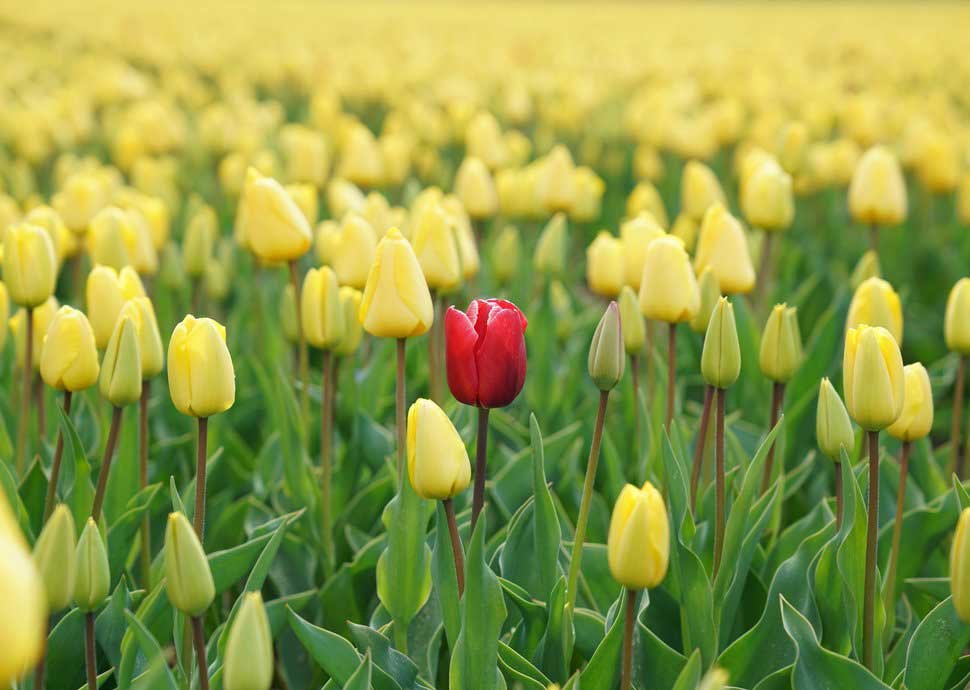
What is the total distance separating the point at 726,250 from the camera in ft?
7.40

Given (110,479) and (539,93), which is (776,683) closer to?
(110,479)

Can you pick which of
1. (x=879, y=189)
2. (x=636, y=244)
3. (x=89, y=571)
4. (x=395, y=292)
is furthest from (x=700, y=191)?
(x=89, y=571)

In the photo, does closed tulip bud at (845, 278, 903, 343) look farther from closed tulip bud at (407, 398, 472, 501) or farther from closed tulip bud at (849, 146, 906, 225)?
closed tulip bud at (849, 146, 906, 225)

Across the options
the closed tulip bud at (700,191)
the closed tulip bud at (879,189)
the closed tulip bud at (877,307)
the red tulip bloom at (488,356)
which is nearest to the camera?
the red tulip bloom at (488,356)

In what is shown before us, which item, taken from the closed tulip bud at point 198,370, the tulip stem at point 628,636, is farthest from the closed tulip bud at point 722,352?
the closed tulip bud at point 198,370

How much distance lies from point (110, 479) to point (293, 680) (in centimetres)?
53

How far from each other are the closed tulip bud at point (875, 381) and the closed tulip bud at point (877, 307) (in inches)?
16.2

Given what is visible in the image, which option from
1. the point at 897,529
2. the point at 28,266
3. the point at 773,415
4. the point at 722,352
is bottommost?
the point at 897,529

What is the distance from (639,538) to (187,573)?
0.54 metres

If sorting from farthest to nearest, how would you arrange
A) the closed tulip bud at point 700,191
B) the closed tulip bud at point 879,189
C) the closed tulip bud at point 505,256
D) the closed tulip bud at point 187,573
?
the closed tulip bud at point 700,191 → the closed tulip bud at point 505,256 → the closed tulip bud at point 879,189 → the closed tulip bud at point 187,573

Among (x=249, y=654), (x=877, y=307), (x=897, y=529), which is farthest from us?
(x=877, y=307)

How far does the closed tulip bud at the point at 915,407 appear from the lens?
1.76m

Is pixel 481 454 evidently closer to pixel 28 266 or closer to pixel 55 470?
pixel 55 470

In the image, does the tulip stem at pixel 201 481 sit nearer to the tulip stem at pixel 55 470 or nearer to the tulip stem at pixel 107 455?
the tulip stem at pixel 107 455
